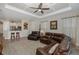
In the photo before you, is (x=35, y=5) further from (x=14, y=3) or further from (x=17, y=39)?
(x=17, y=39)

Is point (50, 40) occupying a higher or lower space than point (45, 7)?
lower

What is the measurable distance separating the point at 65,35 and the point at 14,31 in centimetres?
102

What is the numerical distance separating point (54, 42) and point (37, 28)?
0.44 meters

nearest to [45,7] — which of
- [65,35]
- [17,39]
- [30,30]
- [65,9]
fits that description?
[65,9]

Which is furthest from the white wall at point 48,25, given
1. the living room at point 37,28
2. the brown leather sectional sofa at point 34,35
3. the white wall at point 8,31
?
the white wall at point 8,31

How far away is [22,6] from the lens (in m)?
2.04

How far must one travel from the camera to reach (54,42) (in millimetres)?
2076

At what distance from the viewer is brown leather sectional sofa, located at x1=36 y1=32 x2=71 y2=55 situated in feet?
6.58

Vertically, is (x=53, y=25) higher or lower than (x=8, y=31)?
higher

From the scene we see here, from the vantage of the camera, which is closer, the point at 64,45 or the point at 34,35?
the point at 64,45

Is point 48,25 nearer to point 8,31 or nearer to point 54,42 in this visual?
point 54,42

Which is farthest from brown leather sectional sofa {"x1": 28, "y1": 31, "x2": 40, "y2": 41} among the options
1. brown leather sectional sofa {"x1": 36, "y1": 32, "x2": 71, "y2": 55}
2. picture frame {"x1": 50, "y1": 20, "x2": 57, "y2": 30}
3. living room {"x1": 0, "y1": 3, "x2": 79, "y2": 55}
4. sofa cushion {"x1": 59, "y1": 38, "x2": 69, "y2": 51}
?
sofa cushion {"x1": 59, "y1": 38, "x2": 69, "y2": 51}

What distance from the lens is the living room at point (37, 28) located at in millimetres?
2025

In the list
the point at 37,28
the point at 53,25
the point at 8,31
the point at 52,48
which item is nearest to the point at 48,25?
the point at 53,25
